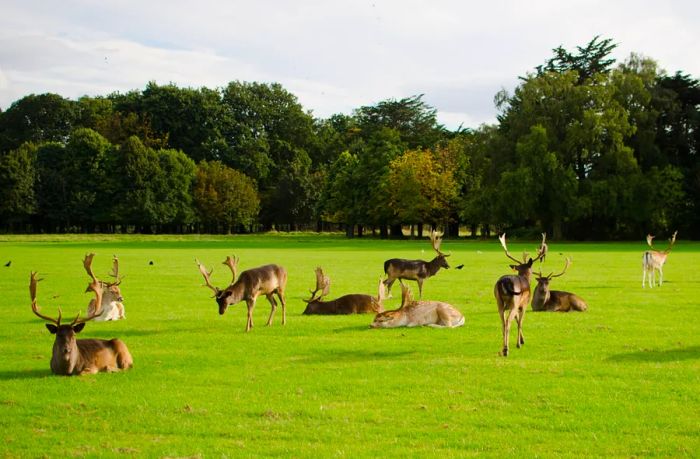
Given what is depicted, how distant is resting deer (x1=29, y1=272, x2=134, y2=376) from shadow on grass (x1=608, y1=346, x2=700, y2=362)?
7.02 meters

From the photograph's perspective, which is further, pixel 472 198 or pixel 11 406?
pixel 472 198

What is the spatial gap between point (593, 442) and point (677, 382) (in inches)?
118

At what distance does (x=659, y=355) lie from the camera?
11.5 m

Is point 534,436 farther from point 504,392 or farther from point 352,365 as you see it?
point 352,365

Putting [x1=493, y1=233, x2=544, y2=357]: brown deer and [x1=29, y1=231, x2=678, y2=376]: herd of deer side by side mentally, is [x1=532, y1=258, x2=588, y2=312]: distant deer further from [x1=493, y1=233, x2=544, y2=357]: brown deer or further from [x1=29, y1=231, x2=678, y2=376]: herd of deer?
[x1=493, y1=233, x2=544, y2=357]: brown deer

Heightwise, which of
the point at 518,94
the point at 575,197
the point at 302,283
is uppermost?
the point at 518,94

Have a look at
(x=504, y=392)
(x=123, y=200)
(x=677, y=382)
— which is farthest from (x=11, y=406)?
(x=123, y=200)

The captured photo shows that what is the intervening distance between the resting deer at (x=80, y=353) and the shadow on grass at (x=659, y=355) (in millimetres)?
7018

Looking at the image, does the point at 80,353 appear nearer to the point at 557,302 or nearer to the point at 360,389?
the point at 360,389

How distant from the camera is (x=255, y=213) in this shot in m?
94.1

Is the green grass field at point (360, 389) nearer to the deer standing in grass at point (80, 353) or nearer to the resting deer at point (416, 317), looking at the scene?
the deer standing in grass at point (80, 353)

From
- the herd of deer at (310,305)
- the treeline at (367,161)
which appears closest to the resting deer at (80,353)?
the herd of deer at (310,305)

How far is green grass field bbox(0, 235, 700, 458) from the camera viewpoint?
23.4 feet

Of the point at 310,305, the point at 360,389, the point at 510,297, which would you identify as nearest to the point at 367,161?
the point at 310,305
